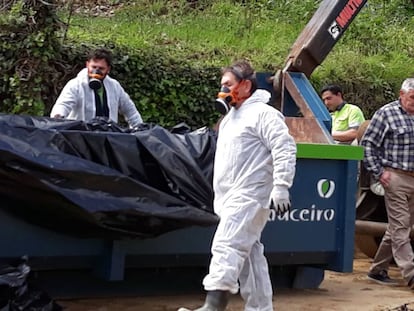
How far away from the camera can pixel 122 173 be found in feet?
18.0

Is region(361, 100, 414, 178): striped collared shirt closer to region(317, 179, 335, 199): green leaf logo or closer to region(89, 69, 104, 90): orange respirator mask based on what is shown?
region(317, 179, 335, 199): green leaf logo

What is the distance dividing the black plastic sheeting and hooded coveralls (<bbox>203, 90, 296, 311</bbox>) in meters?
0.25

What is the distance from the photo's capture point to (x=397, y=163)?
7.48 metres

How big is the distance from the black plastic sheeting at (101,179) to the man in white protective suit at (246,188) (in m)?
A: 0.24

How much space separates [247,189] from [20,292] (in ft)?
4.70

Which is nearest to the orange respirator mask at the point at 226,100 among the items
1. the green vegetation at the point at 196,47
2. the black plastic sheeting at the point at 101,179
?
the black plastic sheeting at the point at 101,179

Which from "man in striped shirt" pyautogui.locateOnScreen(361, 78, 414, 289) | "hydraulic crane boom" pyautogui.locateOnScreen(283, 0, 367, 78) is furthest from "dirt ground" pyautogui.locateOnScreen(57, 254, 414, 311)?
"hydraulic crane boom" pyautogui.locateOnScreen(283, 0, 367, 78)

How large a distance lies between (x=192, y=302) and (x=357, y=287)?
6.14ft

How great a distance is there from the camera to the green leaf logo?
665 cm

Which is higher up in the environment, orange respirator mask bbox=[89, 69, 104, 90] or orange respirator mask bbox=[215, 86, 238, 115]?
orange respirator mask bbox=[89, 69, 104, 90]

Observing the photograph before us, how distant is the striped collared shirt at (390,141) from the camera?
7.46 meters

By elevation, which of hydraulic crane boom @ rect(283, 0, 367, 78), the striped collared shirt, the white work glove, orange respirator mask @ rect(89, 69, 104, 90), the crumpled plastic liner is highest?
hydraulic crane boom @ rect(283, 0, 367, 78)

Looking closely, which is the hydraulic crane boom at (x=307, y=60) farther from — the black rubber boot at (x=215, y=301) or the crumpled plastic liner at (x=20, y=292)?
the crumpled plastic liner at (x=20, y=292)

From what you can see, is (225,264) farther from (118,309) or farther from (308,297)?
(308,297)
